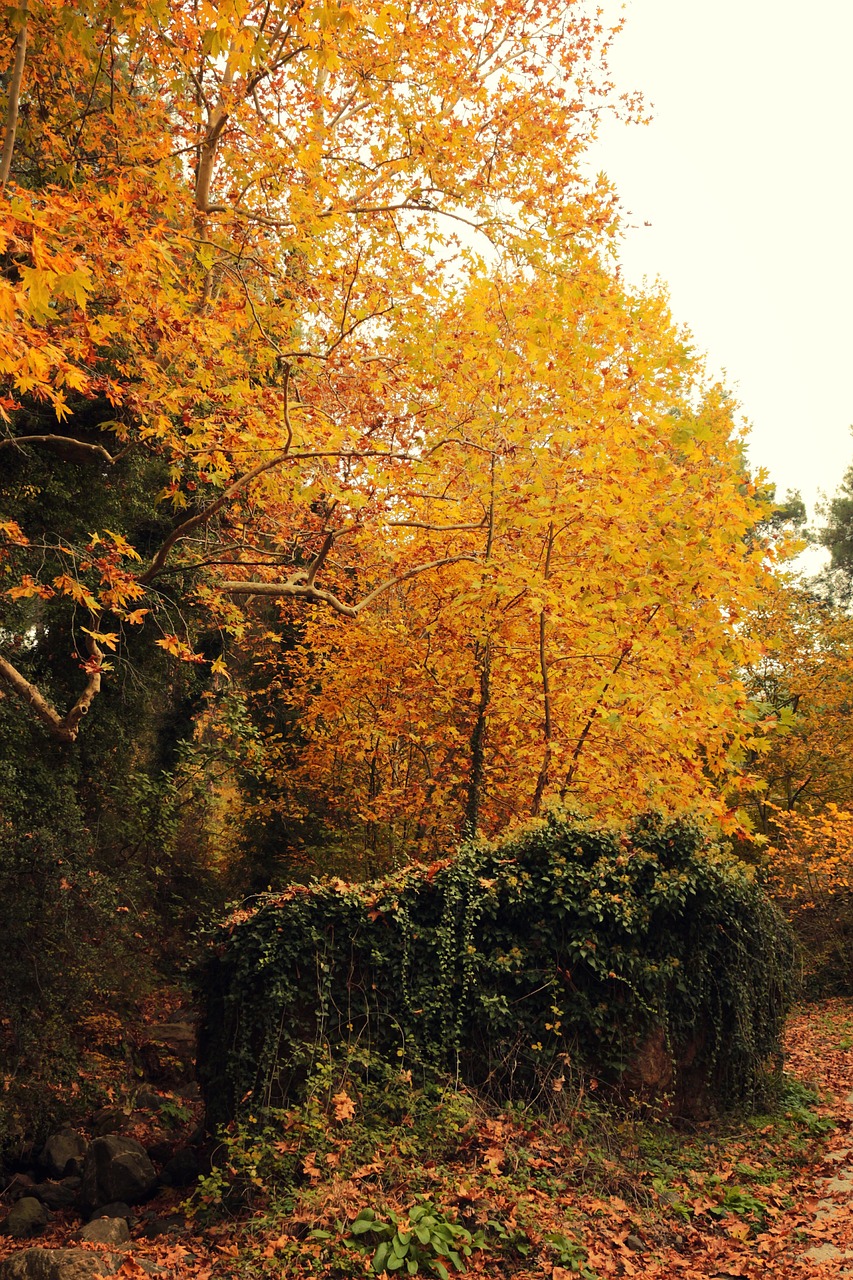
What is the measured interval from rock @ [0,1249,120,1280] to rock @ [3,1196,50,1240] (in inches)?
98.0

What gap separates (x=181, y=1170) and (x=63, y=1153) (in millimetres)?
1747

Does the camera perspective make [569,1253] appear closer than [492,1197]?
Yes

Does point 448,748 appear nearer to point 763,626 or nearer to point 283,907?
point 283,907

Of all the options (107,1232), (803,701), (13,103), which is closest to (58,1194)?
(107,1232)

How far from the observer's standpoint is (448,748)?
36.8ft

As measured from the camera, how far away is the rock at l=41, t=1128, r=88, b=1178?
877 centimetres

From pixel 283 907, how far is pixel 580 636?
388 cm

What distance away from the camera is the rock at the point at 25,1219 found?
7.52 meters

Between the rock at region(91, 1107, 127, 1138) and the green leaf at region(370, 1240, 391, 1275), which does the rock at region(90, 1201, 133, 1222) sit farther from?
the green leaf at region(370, 1240, 391, 1275)

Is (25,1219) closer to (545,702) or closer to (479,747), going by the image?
(479,747)

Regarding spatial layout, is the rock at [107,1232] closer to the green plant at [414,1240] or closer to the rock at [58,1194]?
the rock at [58,1194]

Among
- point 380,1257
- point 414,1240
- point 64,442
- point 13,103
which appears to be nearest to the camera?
point 380,1257

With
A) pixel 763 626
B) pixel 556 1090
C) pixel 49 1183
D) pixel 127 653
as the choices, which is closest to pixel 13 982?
pixel 49 1183

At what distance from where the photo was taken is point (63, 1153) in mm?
8922
